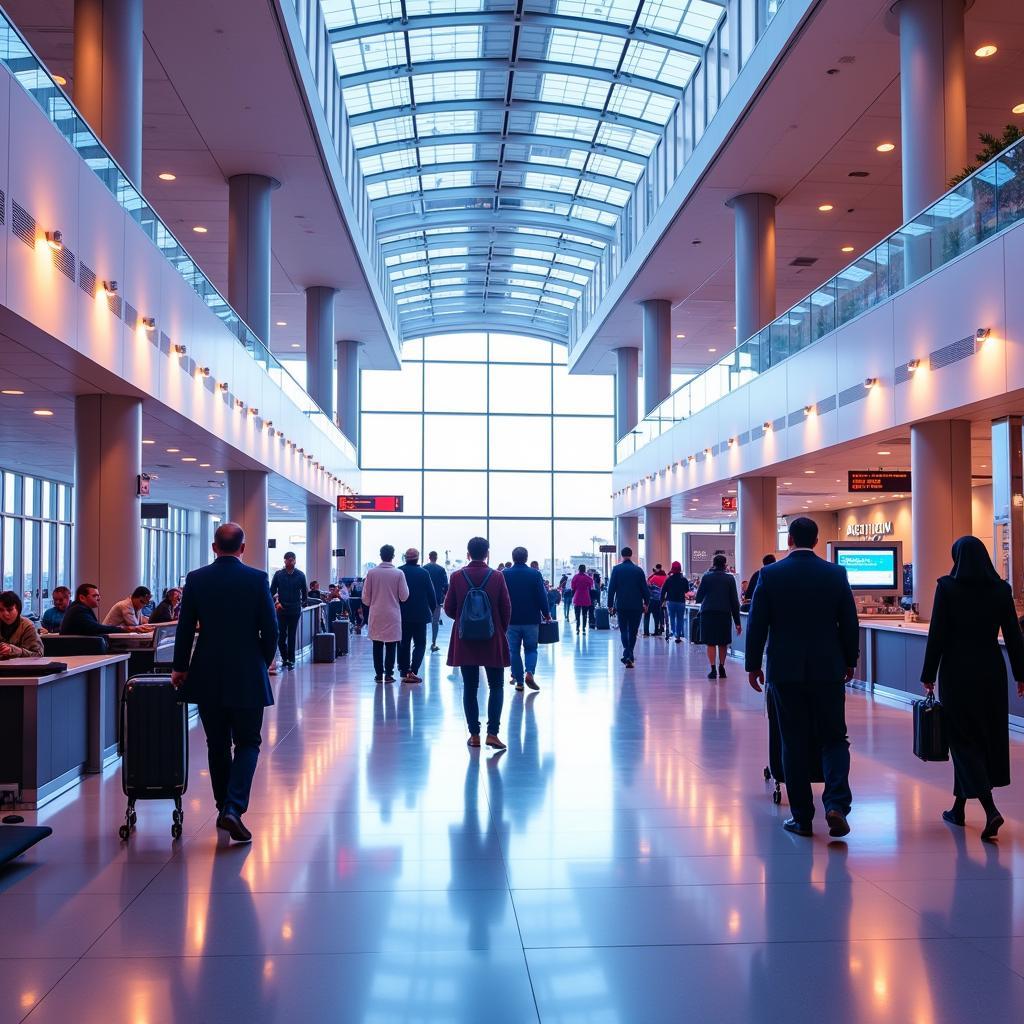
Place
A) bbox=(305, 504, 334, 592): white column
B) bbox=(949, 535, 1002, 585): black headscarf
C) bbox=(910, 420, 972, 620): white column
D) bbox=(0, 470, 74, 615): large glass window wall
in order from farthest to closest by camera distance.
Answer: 1. bbox=(305, 504, 334, 592): white column
2. bbox=(0, 470, 74, 615): large glass window wall
3. bbox=(910, 420, 972, 620): white column
4. bbox=(949, 535, 1002, 585): black headscarf

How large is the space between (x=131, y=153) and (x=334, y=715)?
7.13 meters

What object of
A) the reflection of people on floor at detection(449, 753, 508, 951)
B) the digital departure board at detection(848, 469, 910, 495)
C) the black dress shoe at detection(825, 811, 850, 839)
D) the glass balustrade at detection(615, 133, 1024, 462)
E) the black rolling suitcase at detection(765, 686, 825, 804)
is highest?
the glass balustrade at detection(615, 133, 1024, 462)

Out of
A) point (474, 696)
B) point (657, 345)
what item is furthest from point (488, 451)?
point (474, 696)

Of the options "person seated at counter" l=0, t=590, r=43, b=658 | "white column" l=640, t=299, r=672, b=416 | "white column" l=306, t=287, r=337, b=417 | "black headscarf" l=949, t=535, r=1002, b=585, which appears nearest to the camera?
"black headscarf" l=949, t=535, r=1002, b=585

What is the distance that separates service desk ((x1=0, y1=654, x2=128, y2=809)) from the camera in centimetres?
683

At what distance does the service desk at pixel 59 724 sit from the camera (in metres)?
6.83

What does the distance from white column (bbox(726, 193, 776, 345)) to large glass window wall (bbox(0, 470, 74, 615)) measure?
54.6ft

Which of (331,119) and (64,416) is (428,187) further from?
(64,416)

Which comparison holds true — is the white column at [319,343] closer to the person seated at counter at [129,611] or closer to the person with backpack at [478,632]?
the person seated at counter at [129,611]

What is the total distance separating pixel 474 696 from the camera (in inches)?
354

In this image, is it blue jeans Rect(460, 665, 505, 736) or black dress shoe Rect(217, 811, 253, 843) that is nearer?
black dress shoe Rect(217, 811, 253, 843)

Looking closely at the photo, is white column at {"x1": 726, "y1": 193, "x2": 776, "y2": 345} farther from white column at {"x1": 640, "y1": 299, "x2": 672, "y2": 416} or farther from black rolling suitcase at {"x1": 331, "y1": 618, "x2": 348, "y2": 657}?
black rolling suitcase at {"x1": 331, "y1": 618, "x2": 348, "y2": 657}

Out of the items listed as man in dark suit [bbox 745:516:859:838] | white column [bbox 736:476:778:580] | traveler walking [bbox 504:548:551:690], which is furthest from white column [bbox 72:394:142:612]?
white column [bbox 736:476:778:580]

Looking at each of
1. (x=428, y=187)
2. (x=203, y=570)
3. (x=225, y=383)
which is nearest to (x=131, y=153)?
(x=225, y=383)
